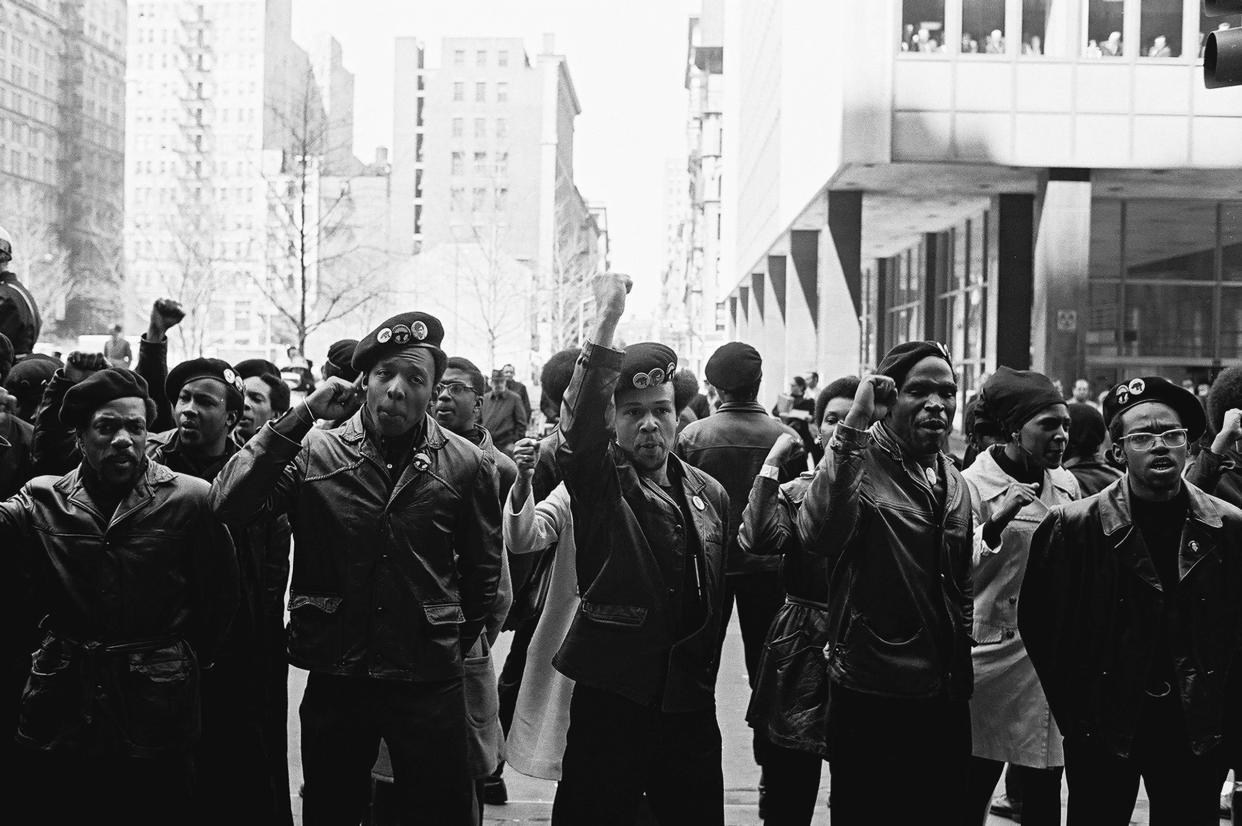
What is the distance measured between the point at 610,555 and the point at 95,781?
5.91ft

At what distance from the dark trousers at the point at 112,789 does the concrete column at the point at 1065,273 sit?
72.7 ft

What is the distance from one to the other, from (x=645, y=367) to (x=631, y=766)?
1.33 m

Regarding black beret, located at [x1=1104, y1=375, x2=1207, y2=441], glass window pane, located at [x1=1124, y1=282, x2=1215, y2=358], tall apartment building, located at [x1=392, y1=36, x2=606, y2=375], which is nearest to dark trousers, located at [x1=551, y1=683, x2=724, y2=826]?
black beret, located at [x1=1104, y1=375, x2=1207, y2=441]

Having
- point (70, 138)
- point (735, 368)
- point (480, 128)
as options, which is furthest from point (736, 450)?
point (480, 128)

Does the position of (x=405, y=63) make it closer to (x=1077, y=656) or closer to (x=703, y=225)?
(x=703, y=225)

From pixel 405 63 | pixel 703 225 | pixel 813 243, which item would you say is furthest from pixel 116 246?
pixel 813 243

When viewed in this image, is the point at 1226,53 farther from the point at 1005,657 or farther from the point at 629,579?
the point at 629,579

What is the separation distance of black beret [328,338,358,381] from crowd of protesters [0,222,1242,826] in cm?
109

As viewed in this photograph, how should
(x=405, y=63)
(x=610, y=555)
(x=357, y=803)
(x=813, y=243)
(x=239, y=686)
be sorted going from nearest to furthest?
(x=357, y=803) → (x=610, y=555) → (x=239, y=686) → (x=813, y=243) → (x=405, y=63)

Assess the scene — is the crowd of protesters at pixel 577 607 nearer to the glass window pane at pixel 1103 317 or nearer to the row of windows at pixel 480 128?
the glass window pane at pixel 1103 317

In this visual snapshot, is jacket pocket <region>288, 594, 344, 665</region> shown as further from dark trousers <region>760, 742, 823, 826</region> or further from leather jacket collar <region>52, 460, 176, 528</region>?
dark trousers <region>760, 742, 823, 826</region>

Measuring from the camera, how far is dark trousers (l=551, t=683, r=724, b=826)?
459 centimetres

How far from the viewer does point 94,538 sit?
4.44 m

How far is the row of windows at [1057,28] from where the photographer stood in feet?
79.6
